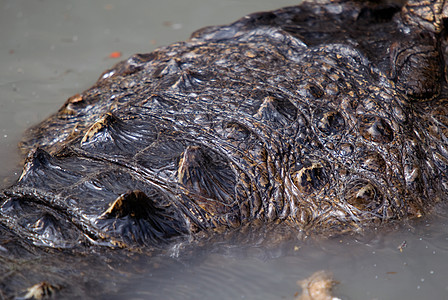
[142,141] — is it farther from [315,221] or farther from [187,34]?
[187,34]

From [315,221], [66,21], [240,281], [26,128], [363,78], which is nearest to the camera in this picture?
[240,281]

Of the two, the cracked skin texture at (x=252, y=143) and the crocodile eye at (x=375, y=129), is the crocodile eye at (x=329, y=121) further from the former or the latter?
the crocodile eye at (x=375, y=129)

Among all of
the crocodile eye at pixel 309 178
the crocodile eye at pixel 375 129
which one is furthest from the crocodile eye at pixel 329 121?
the crocodile eye at pixel 309 178

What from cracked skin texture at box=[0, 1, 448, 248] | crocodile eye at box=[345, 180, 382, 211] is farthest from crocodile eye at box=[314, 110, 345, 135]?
crocodile eye at box=[345, 180, 382, 211]

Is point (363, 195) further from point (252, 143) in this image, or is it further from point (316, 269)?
point (252, 143)

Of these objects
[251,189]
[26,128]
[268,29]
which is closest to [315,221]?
[251,189]

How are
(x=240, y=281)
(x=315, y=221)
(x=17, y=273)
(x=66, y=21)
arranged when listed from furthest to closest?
(x=66, y=21), (x=315, y=221), (x=240, y=281), (x=17, y=273)

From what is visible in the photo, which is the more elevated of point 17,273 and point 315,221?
point 17,273

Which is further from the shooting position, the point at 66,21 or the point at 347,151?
the point at 66,21
